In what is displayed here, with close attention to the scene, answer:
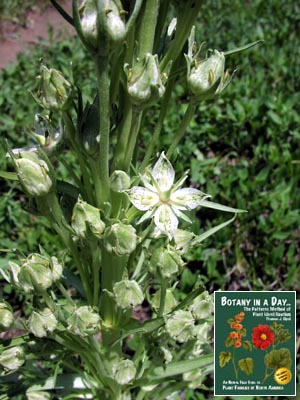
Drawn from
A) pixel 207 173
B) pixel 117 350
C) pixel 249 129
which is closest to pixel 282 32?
pixel 249 129

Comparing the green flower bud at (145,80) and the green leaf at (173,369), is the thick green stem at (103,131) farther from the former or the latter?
the green leaf at (173,369)

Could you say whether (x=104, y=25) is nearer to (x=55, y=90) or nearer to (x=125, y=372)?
(x=55, y=90)

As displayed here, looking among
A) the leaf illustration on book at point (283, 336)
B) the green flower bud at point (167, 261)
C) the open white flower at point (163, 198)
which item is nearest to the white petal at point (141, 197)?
the open white flower at point (163, 198)

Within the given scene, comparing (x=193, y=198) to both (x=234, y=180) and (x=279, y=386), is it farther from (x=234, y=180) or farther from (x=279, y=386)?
(x=234, y=180)

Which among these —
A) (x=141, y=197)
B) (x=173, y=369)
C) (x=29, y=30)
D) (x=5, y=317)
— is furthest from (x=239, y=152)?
(x=29, y=30)

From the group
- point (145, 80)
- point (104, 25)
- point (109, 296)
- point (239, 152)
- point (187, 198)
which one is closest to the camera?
point (104, 25)

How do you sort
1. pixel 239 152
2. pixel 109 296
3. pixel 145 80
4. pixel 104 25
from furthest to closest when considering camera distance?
pixel 239 152 → pixel 109 296 → pixel 145 80 → pixel 104 25
